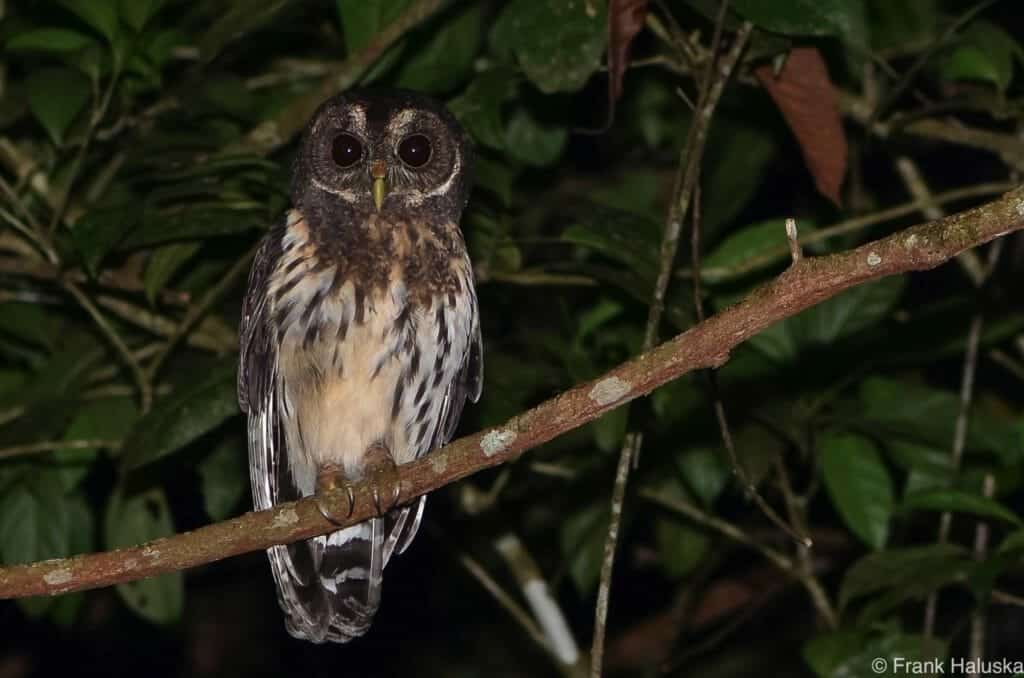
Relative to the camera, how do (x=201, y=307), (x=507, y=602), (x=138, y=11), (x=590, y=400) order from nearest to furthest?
1. (x=590, y=400)
2. (x=138, y=11)
3. (x=201, y=307)
4. (x=507, y=602)

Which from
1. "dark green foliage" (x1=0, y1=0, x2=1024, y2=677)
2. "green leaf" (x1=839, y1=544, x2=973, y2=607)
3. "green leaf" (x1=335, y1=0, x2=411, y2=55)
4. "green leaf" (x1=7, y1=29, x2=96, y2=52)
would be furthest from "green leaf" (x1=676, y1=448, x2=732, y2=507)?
"green leaf" (x1=7, y1=29, x2=96, y2=52)

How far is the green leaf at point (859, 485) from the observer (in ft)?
13.2

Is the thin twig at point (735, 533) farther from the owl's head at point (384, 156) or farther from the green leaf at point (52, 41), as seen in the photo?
the green leaf at point (52, 41)

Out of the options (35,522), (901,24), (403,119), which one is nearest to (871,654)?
(403,119)

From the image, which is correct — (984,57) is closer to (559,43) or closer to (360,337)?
(559,43)

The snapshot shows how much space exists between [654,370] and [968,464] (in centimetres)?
209

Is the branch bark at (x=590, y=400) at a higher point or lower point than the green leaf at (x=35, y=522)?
lower

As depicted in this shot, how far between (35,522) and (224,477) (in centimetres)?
55

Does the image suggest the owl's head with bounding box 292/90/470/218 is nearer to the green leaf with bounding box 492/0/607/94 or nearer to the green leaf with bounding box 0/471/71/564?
the green leaf with bounding box 492/0/607/94

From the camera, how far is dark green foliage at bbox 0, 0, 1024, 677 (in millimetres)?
3906

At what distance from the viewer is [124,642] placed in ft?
21.4

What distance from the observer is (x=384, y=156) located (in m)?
4.05

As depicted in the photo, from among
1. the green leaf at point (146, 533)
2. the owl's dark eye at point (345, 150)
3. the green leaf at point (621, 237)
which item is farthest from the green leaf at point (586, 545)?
the owl's dark eye at point (345, 150)

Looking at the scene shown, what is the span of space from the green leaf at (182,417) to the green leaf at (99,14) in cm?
94
